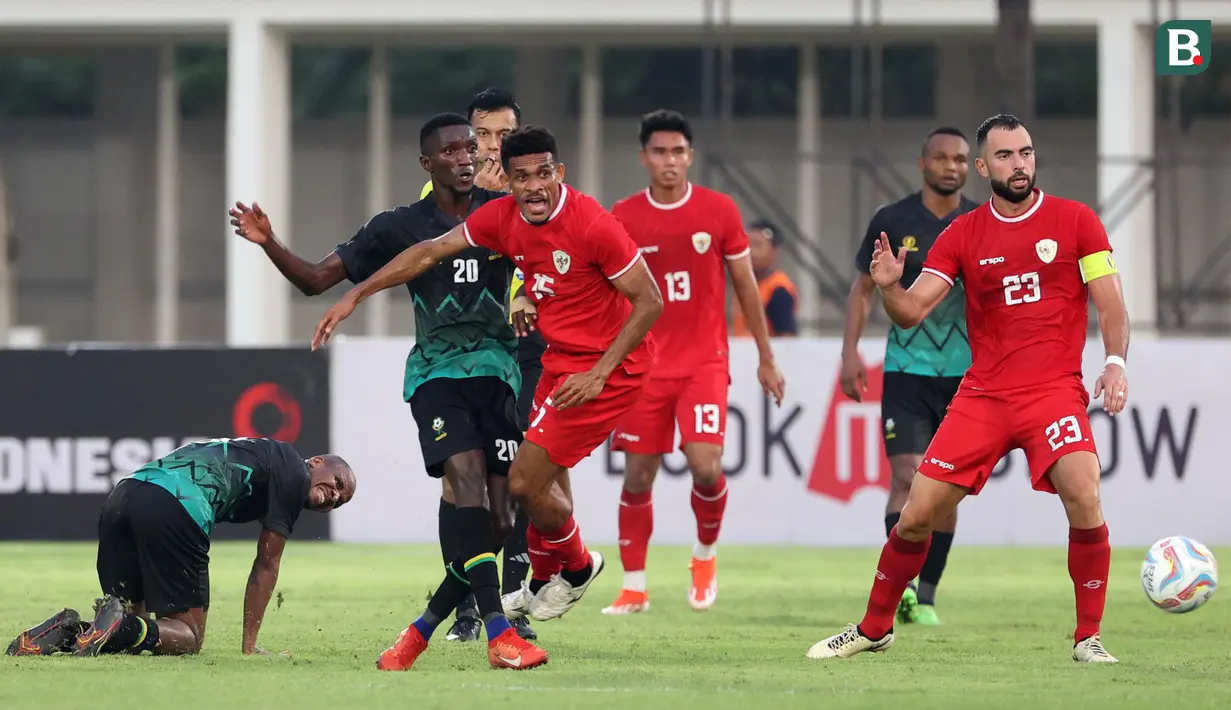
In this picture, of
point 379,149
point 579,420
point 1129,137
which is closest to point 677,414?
point 579,420

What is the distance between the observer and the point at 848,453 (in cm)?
1535

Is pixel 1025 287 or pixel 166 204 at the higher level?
pixel 166 204

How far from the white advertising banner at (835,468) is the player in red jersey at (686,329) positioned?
4.13m

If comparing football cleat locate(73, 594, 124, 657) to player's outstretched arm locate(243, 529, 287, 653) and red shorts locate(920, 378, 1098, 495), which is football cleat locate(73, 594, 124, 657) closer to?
player's outstretched arm locate(243, 529, 287, 653)

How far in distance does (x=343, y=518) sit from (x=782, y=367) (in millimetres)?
3571

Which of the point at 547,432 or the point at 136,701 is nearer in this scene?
the point at 136,701

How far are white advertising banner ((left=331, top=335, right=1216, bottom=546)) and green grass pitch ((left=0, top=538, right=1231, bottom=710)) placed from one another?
1.37 metres

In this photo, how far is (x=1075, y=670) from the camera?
8055mm

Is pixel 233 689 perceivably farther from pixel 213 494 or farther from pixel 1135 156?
pixel 1135 156

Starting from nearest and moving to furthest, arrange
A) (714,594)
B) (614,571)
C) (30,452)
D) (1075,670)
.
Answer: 1. (1075,670)
2. (714,594)
3. (614,571)
4. (30,452)

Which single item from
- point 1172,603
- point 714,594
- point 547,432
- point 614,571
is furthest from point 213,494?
point 614,571

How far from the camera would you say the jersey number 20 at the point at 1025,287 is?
27.3 ft

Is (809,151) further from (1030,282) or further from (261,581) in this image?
(261,581)

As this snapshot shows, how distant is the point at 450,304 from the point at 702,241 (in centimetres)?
237
